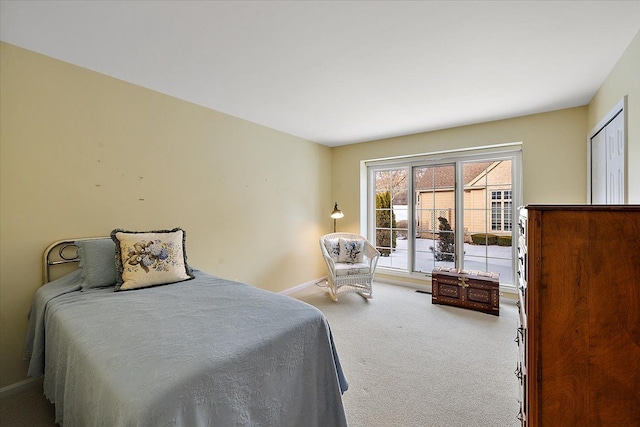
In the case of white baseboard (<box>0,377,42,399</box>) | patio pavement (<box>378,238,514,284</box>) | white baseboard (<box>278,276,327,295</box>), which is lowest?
white baseboard (<box>0,377,42,399</box>)

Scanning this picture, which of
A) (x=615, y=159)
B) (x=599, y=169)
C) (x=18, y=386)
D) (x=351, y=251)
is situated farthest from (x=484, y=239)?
(x=18, y=386)

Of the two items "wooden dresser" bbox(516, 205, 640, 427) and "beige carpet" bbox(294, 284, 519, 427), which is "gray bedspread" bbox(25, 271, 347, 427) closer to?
"beige carpet" bbox(294, 284, 519, 427)

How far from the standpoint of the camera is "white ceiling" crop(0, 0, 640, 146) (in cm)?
161

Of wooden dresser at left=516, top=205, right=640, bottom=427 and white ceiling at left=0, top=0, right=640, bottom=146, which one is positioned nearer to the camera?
wooden dresser at left=516, top=205, right=640, bottom=427

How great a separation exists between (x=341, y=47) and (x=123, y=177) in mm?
2191

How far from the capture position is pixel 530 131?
3420 mm

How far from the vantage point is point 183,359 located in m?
1.08

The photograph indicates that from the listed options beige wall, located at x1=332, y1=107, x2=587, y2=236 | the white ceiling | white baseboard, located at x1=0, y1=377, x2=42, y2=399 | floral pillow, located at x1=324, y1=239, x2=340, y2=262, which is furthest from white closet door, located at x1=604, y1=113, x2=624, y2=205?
white baseboard, located at x1=0, y1=377, x2=42, y2=399

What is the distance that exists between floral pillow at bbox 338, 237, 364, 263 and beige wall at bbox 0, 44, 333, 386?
799mm

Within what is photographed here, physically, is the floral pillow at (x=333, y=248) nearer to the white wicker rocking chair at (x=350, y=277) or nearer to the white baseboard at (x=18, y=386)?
the white wicker rocking chair at (x=350, y=277)

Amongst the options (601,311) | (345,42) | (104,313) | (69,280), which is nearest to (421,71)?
(345,42)

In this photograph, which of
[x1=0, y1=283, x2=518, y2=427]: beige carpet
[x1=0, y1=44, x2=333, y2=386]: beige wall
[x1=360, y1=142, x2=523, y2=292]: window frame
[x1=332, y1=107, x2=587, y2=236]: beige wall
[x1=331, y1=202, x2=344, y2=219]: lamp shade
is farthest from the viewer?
[x1=331, y1=202, x2=344, y2=219]: lamp shade

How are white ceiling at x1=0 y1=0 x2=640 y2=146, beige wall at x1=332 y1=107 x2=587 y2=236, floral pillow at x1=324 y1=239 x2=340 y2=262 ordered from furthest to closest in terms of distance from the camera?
floral pillow at x1=324 y1=239 x2=340 y2=262 → beige wall at x1=332 y1=107 x2=587 y2=236 → white ceiling at x1=0 y1=0 x2=640 y2=146

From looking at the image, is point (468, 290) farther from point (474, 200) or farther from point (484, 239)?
point (474, 200)
